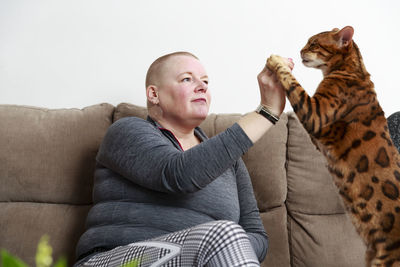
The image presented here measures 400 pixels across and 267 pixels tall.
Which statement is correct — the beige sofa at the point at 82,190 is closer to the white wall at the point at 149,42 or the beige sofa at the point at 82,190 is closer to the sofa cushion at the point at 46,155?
the sofa cushion at the point at 46,155

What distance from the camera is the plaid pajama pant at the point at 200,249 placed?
74 cm

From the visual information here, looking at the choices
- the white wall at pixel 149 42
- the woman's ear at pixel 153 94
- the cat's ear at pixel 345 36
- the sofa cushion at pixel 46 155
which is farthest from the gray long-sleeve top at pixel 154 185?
the white wall at pixel 149 42

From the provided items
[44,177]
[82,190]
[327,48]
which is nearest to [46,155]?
[44,177]

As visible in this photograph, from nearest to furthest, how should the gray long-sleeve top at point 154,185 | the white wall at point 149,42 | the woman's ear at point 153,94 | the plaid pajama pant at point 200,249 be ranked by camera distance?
the plaid pajama pant at point 200,249, the gray long-sleeve top at point 154,185, the woman's ear at point 153,94, the white wall at point 149,42

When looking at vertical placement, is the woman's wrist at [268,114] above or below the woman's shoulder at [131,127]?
above

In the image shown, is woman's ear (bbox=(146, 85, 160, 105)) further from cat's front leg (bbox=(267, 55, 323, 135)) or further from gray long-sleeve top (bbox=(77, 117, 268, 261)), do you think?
cat's front leg (bbox=(267, 55, 323, 135))

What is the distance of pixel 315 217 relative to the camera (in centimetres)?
162

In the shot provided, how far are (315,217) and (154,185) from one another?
919 mm

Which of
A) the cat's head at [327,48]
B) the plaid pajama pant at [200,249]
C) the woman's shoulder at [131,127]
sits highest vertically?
the cat's head at [327,48]

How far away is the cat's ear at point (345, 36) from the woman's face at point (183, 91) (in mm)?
456

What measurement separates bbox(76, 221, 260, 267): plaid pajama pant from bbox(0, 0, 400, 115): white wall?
1.18 m

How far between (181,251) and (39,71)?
149 cm

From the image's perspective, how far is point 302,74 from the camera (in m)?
2.01

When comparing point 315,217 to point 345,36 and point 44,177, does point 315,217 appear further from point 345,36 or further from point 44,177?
point 44,177
